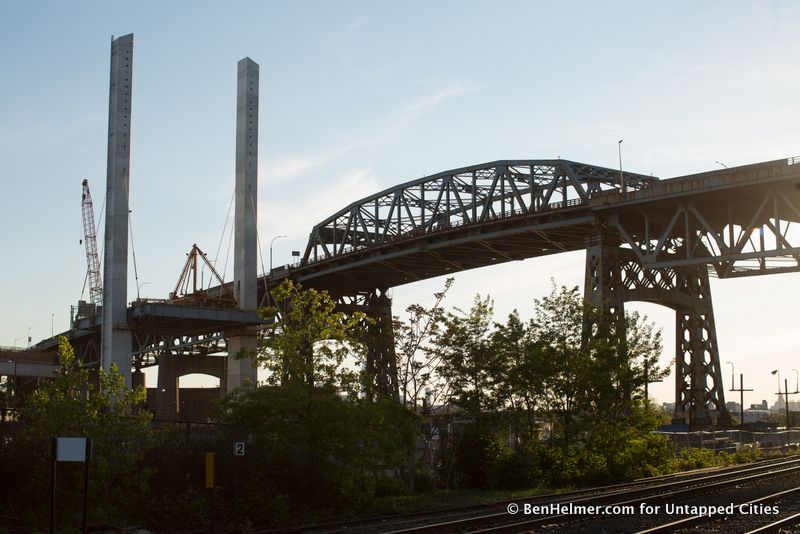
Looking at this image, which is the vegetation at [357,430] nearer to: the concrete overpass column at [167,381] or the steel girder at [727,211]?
the steel girder at [727,211]

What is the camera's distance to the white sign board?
1861cm

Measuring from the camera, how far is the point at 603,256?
216ft

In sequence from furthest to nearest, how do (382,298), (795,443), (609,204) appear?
(382,298)
(795,443)
(609,204)

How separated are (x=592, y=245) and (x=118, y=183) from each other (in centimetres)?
3162

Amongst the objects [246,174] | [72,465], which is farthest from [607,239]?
[72,465]

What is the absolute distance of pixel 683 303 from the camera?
71438 mm

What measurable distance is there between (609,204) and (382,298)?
4227 cm

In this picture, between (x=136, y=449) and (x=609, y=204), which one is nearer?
(x=136, y=449)

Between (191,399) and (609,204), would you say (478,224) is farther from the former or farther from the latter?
(191,399)

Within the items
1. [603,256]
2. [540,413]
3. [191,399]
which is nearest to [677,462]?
[540,413]

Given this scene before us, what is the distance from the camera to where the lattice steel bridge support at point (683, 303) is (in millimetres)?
66688

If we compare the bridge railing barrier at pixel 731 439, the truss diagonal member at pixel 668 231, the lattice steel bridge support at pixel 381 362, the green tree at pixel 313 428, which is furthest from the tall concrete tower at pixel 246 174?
the green tree at pixel 313 428

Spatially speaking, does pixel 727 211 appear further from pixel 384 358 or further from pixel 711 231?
pixel 384 358

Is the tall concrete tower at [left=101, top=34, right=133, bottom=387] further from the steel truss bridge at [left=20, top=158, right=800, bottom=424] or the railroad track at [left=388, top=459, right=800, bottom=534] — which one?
the railroad track at [left=388, top=459, right=800, bottom=534]
